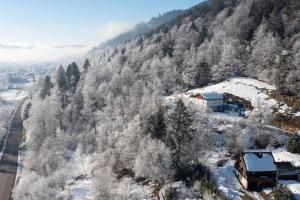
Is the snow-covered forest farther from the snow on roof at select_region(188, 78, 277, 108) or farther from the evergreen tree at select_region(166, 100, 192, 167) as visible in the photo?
the snow on roof at select_region(188, 78, 277, 108)

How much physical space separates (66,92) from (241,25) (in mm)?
64406

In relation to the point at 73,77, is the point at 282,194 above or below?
below

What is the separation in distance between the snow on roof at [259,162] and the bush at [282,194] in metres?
4.04

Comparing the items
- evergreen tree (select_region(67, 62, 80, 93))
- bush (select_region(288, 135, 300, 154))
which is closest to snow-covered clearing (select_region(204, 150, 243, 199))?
bush (select_region(288, 135, 300, 154))

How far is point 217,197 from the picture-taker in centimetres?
4681

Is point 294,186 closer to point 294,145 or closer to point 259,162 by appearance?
point 259,162

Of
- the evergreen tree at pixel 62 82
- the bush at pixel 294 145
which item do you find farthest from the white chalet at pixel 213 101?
the evergreen tree at pixel 62 82

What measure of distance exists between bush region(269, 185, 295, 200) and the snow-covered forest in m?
6.64

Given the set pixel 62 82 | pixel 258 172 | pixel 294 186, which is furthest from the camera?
pixel 62 82

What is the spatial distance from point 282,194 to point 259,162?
685 cm

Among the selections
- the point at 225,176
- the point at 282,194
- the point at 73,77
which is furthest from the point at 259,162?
the point at 73,77

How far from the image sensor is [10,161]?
307 feet

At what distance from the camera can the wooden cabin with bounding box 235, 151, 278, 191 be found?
4844 centimetres

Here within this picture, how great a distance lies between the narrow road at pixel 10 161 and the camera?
76.9m
